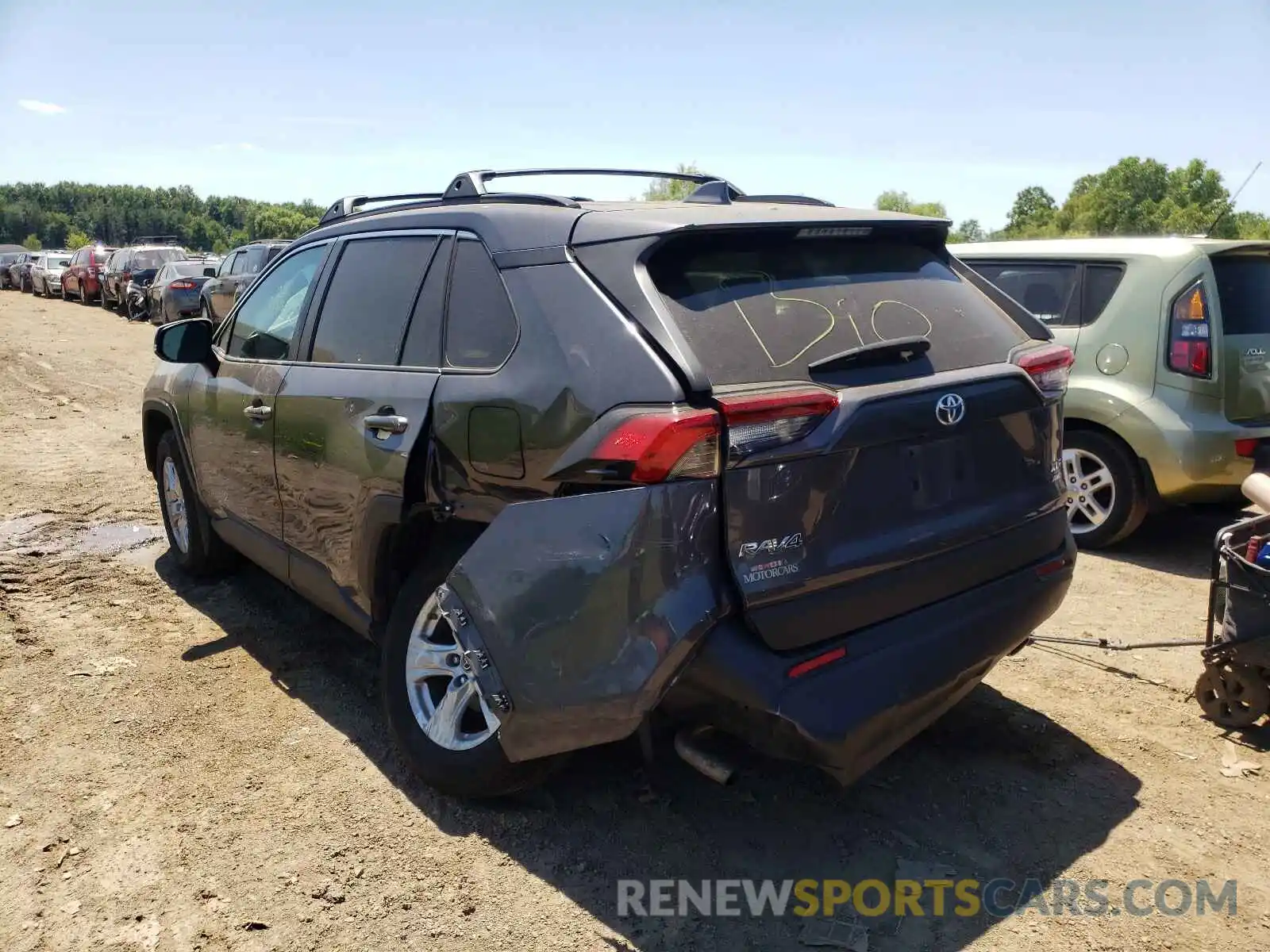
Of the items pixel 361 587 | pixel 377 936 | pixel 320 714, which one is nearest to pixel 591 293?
pixel 361 587

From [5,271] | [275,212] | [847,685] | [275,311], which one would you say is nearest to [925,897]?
[847,685]

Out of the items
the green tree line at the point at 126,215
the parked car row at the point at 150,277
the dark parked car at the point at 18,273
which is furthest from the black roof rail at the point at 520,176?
the green tree line at the point at 126,215

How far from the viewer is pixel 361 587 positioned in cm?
351

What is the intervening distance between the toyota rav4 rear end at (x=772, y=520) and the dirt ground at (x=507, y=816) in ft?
1.53

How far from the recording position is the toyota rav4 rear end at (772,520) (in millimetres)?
2451

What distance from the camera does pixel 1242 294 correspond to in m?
5.55

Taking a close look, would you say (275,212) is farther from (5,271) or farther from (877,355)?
(877,355)

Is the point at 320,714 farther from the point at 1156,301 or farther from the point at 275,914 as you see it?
the point at 1156,301

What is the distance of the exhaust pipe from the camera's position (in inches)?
105

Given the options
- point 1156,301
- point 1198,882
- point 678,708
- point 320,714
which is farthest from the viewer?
point 1156,301

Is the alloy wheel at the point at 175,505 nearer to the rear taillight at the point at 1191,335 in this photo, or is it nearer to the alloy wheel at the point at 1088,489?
the alloy wheel at the point at 1088,489

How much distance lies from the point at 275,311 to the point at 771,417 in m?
2.80

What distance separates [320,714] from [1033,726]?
2750 millimetres

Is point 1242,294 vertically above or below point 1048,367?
above
